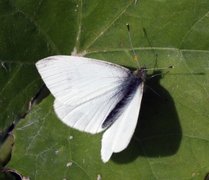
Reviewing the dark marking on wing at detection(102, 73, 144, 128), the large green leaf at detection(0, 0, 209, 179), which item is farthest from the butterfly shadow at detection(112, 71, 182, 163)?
the dark marking on wing at detection(102, 73, 144, 128)

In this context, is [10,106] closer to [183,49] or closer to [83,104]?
[83,104]

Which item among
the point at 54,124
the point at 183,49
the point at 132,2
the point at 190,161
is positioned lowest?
the point at 190,161

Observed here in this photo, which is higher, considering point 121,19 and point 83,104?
point 121,19

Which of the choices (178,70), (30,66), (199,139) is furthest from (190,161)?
(30,66)

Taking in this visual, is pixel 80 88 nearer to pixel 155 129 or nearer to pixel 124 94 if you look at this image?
pixel 124 94

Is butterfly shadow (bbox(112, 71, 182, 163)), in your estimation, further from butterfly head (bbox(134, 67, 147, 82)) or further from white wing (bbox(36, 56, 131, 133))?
white wing (bbox(36, 56, 131, 133))

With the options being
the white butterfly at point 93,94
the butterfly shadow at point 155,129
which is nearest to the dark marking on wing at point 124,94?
the white butterfly at point 93,94
